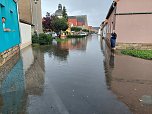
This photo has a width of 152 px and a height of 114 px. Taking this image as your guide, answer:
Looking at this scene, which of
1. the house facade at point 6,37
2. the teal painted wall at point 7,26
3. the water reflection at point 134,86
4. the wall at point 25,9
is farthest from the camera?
the wall at point 25,9

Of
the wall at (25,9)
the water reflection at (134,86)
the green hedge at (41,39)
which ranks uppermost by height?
the wall at (25,9)

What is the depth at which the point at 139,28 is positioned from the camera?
58.6 feet

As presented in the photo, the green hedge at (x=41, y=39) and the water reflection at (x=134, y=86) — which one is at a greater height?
the green hedge at (x=41, y=39)

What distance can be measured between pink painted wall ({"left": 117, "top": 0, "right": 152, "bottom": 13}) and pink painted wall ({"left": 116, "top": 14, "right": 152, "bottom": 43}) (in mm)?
551

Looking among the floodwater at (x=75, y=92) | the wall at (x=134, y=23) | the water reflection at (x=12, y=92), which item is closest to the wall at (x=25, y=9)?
the wall at (x=134, y=23)

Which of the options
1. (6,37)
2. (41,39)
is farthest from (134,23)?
(41,39)

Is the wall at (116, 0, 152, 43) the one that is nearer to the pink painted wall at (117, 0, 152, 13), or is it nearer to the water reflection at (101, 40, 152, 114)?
the pink painted wall at (117, 0, 152, 13)

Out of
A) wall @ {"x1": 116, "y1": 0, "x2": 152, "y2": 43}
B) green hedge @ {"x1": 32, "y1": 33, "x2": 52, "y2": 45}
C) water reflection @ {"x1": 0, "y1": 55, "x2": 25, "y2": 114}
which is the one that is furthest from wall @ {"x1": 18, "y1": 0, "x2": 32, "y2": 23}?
water reflection @ {"x1": 0, "y1": 55, "x2": 25, "y2": 114}

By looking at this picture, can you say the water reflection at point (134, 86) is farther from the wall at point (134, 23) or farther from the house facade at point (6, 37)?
the wall at point (134, 23)

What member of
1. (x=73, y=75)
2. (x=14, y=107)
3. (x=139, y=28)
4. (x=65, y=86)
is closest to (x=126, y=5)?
(x=139, y=28)

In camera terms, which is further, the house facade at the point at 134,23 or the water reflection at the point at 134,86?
the house facade at the point at 134,23

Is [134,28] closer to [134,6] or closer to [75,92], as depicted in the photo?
[134,6]

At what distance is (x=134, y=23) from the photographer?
58.9 ft

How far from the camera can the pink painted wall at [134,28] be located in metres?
17.7
